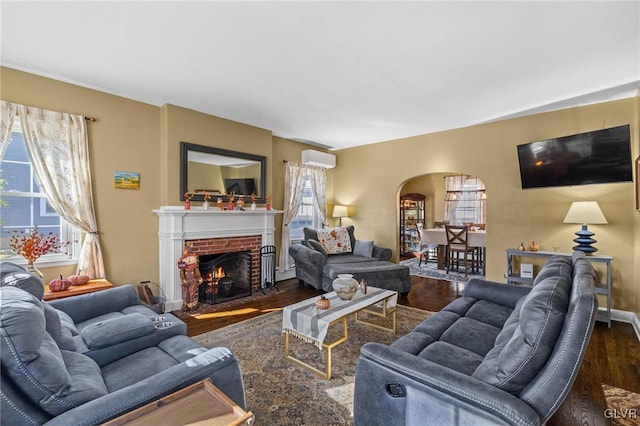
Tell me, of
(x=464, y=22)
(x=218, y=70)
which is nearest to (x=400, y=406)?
(x=464, y=22)

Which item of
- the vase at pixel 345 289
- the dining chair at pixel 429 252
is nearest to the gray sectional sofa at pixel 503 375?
the vase at pixel 345 289

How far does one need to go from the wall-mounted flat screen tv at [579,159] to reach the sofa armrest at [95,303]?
475 centimetres

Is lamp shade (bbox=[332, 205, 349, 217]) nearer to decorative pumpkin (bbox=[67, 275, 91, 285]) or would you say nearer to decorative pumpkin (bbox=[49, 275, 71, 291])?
decorative pumpkin (bbox=[67, 275, 91, 285])

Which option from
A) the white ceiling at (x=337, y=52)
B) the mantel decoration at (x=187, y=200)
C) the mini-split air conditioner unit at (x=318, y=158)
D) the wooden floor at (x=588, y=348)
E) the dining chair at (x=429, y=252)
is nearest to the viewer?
the wooden floor at (x=588, y=348)

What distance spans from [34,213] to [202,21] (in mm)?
2632

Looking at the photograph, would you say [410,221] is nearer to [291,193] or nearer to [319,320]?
[291,193]

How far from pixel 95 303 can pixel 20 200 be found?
63.2 inches

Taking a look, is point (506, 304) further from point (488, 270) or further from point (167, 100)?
point (167, 100)

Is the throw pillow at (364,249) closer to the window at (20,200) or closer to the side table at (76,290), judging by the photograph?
the side table at (76,290)

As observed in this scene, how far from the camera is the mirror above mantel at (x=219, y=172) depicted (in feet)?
12.7

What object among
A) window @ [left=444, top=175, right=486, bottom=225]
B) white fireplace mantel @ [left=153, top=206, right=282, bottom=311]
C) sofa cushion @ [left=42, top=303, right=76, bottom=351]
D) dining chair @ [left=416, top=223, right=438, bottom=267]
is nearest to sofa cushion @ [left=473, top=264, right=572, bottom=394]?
sofa cushion @ [left=42, top=303, right=76, bottom=351]

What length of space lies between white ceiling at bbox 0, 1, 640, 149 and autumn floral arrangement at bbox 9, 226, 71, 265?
160 centimetres

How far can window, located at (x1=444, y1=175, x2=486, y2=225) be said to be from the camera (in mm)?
7751

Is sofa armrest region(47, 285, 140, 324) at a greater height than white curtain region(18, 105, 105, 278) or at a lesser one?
lesser
